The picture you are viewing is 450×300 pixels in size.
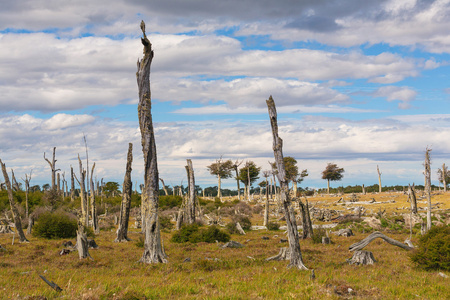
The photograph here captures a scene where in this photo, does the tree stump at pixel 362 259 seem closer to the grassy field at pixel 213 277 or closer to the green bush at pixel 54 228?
the grassy field at pixel 213 277

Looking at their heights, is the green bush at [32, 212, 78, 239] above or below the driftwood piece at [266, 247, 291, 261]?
above

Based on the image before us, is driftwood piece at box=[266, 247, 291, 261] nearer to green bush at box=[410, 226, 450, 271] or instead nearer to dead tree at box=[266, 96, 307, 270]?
dead tree at box=[266, 96, 307, 270]

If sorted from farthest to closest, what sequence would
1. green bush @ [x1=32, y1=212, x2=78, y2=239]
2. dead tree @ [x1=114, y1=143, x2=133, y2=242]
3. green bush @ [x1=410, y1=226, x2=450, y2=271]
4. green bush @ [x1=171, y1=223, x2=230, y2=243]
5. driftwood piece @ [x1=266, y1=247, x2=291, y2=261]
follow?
green bush @ [x1=32, y1=212, x2=78, y2=239] → dead tree @ [x1=114, y1=143, x2=133, y2=242] → green bush @ [x1=171, y1=223, x2=230, y2=243] → driftwood piece @ [x1=266, y1=247, x2=291, y2=261] → green bush @ [x1=410, y1=226, x2=450, y2=271]

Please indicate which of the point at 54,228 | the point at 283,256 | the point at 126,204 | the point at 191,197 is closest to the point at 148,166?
the point at 283,256

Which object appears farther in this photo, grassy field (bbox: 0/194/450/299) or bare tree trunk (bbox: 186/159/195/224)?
bare tree trunk (bbox: 186/159/195/224)

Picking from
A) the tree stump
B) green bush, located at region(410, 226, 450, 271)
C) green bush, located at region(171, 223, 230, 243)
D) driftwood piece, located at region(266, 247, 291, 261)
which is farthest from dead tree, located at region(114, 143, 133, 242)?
green bush, located at region(410, 226, 450, 271)

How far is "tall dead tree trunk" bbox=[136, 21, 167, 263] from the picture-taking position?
17.0 metres

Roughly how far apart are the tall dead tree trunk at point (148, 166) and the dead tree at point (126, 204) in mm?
8253

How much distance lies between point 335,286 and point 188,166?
870 inches

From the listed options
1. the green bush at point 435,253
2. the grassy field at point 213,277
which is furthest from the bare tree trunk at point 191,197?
the green bush at point 435,253

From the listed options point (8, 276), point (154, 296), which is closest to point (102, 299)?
point (154, 296)

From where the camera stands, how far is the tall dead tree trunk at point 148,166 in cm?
1705

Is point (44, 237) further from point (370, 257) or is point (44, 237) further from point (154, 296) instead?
point (370, 257)

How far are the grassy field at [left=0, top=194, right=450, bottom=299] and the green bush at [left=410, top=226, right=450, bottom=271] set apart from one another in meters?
0.48
